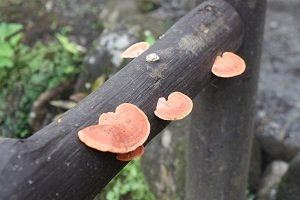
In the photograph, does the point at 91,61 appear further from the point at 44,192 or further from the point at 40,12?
the point at 44,192

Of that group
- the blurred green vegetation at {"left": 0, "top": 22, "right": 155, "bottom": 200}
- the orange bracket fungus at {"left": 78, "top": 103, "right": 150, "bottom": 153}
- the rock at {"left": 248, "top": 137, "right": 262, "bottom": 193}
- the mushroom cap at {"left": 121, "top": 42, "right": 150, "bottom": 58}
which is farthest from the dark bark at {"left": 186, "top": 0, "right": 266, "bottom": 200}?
the blurred green vegetation at {"left": 0, "top": 22, "right": 155, "bottom": 200}

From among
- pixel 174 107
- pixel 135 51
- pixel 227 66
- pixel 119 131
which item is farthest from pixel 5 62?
pixel 119 131

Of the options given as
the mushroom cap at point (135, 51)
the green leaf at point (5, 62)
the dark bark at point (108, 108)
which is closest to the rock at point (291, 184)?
the dark bark at point (108, 108)

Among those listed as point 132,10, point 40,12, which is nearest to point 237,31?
point 132,10

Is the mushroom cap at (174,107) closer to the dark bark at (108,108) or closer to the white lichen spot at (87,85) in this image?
the dark bark at (108,108)

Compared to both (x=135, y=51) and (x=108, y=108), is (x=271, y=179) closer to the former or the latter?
(x=135, y=51)
